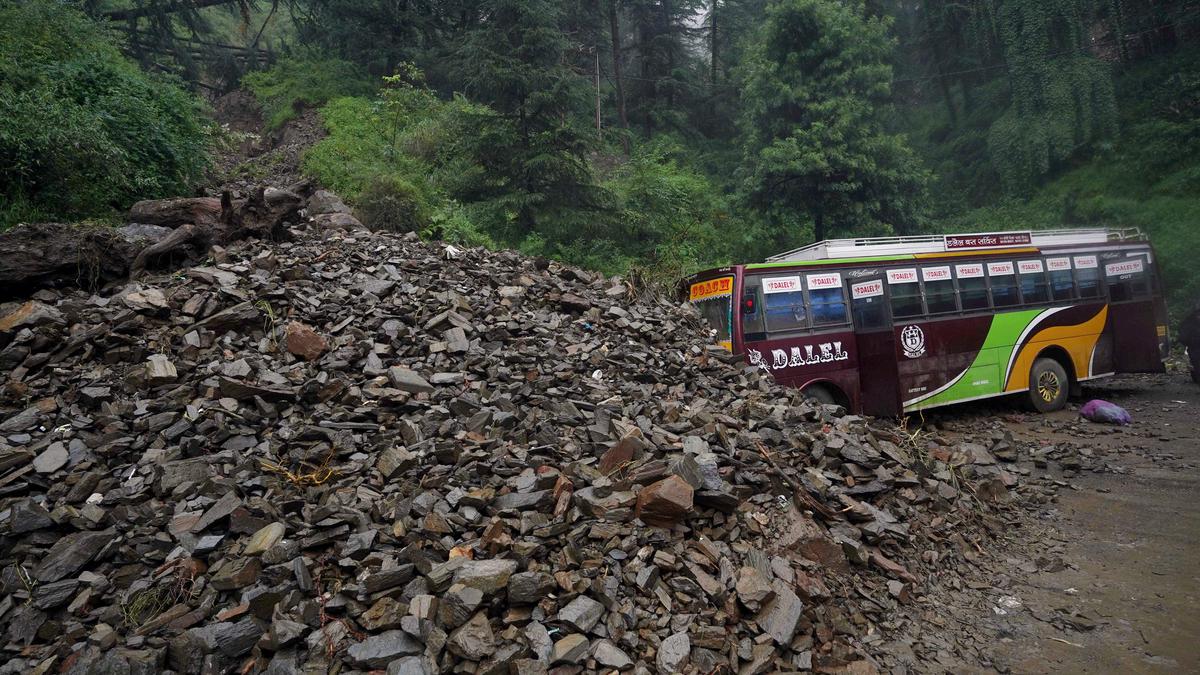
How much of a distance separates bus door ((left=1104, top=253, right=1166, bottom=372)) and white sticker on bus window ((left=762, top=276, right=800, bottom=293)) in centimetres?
775

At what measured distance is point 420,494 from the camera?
4.84 metres

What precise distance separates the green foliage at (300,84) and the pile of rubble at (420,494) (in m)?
18.8

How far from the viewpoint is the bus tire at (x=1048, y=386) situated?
12156 millimetres

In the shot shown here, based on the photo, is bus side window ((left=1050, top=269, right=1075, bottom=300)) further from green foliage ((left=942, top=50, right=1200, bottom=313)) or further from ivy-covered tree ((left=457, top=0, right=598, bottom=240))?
ivy-covered tree ((left=457, top=0, right=598, bottom=240))

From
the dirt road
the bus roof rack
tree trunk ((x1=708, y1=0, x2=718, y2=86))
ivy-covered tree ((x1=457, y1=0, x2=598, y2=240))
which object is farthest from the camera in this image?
tree trunk ((x1=708, y1=0, x2=718, y2=86))

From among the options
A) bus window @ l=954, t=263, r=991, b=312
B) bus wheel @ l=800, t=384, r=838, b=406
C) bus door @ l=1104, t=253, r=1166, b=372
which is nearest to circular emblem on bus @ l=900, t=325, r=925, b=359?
bus window @ l=954, t=263, r=991, b=312

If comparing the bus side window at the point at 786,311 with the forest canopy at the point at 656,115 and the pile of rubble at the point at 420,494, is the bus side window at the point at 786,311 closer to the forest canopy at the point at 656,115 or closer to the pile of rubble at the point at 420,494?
the pile of rubble at the point at 420,494

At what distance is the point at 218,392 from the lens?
592cm

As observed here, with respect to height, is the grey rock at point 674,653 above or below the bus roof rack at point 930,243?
below

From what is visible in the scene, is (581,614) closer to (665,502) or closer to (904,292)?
(665,502)

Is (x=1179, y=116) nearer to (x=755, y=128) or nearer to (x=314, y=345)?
(x=755, y=128)

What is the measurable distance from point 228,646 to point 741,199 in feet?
70.7

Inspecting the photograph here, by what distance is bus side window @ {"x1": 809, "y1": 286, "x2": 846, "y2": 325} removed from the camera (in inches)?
406

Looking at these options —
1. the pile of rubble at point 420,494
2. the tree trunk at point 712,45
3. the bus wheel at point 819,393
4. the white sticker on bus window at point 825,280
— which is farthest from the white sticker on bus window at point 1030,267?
the tree trunk at point 712,45
